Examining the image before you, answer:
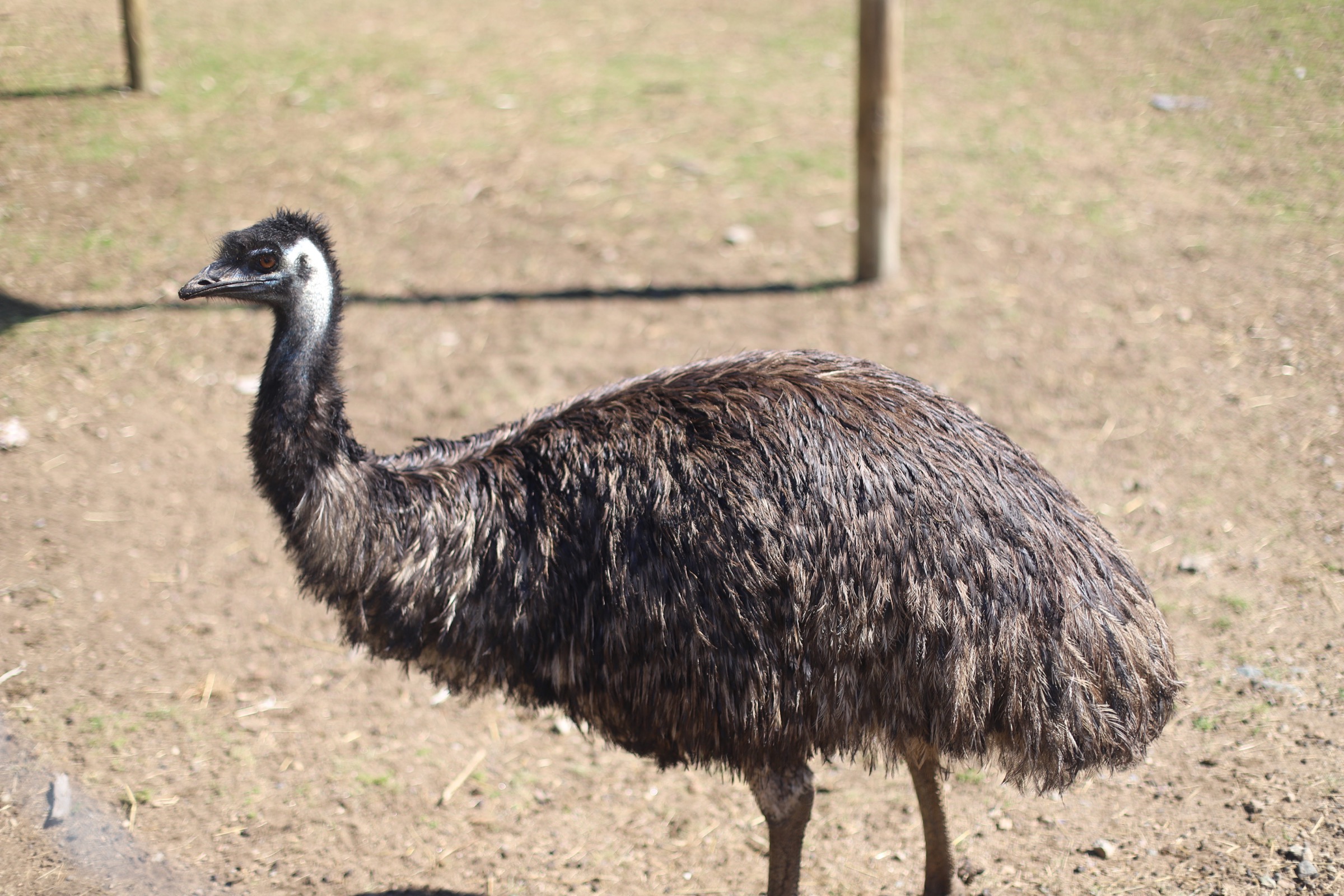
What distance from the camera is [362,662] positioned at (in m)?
4.75

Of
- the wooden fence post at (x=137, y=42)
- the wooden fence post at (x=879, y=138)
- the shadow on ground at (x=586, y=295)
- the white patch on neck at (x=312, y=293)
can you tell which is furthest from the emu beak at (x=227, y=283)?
the wooden fence post at (x=137, y=42)

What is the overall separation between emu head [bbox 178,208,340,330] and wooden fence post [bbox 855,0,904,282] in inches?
168

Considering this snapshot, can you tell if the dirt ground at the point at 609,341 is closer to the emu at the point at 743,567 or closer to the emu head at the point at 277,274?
the emu at the point at 743,567

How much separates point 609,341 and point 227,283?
340 cm

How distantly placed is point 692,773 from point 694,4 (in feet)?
28.7

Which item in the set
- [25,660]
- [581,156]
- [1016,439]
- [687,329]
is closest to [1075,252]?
[1016,439]

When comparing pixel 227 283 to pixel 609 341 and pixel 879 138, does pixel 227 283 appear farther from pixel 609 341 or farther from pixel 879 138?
pixel 879 138

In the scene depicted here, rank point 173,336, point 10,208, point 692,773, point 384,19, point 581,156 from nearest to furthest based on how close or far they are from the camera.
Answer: point 692,773 < point 10,208 < point 173,336 < point 581,156 < point 384,19

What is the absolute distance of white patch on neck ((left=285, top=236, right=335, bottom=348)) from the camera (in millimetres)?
3275

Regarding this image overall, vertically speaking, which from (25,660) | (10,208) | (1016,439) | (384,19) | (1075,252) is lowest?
(25,660)

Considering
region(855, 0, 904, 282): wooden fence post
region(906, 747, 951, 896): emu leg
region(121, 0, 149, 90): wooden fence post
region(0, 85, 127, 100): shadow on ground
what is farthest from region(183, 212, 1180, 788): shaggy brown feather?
region(121, 0, 149, 90): wooden fence post

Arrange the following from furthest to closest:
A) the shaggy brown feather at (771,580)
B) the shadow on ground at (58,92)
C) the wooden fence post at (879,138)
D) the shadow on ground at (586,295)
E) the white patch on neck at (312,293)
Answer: the shadow on ground at (586,295), the wooden fence post at (879,138), the shadow on ground at (58,92), the white patch on neck at (312,293), the shaggy brown feather at (771,580)

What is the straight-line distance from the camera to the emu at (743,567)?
9.75 feet

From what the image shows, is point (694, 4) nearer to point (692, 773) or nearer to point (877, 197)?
point (877, 197)
